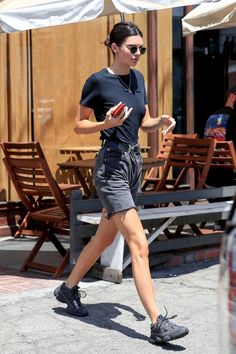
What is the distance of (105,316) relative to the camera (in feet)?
17.4

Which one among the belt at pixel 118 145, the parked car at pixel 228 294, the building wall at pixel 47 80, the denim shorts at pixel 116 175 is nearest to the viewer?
the parked car at pixel 228 294

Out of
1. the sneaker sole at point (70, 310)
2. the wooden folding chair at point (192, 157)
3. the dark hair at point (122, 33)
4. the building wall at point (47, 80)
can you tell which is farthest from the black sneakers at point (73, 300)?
the building wall at point (47, 80)

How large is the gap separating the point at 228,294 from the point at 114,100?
101 inches

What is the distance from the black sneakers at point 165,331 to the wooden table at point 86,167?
318 centimetres

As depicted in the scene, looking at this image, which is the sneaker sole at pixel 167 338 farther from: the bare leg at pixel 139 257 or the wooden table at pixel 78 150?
the wooden table at pixel 78 150

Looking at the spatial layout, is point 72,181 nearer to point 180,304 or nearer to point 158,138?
point 158,138

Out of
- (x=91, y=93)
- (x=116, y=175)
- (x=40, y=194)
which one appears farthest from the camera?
(x=40, y=194)

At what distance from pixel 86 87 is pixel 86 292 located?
5.72ft

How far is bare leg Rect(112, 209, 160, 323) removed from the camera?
4.60 meters

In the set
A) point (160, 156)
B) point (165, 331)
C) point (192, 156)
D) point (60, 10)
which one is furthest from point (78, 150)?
point (165, 331)

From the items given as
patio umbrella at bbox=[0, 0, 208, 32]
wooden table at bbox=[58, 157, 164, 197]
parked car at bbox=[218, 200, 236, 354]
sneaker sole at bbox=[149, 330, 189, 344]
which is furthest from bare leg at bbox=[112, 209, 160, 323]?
wooden table at bbox=[58, 157, 164, 197]

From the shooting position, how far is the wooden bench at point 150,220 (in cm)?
611

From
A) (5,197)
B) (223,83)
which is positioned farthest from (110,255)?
(223,83)

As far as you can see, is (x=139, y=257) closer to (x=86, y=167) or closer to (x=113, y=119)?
(x=113, y=119)
